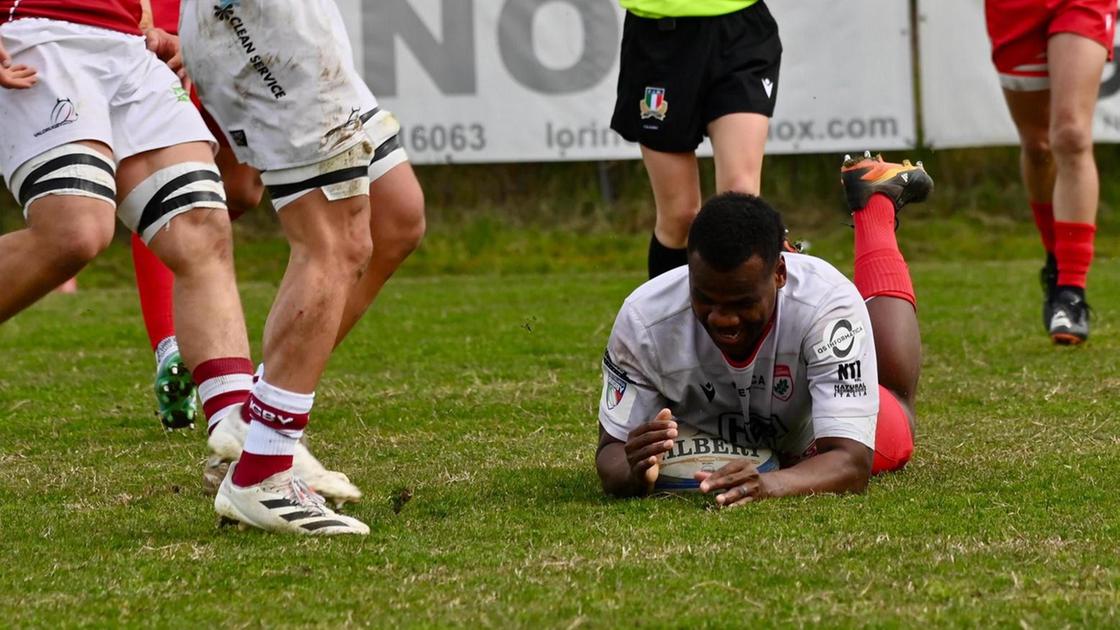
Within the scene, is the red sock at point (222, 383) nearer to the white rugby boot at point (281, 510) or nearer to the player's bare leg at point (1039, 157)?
the white rugby boot at point (281, 510)

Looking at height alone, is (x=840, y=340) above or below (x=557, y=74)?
above

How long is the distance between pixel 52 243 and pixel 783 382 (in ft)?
5.84

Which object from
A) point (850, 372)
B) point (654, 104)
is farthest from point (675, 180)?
point (850, 372)

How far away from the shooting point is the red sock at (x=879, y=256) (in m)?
4.91

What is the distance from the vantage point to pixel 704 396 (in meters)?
4.08

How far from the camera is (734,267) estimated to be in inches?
145

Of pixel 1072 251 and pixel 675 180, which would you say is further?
pixel 1072 251

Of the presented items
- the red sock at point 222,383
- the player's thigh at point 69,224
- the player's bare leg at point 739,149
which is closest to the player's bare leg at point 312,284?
the red sock at point 222,383

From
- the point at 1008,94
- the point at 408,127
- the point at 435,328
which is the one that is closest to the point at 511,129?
the point at 408,127

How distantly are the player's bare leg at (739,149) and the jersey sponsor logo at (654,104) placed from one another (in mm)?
181

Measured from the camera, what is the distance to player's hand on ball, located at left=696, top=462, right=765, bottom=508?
3760mm

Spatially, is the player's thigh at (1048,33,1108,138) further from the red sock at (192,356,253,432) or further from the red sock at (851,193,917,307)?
the red sock at (192,356,253,432)

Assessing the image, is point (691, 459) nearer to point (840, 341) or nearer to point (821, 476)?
point (821, 476)

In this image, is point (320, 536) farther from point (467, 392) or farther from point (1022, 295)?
point (1022, 295)
